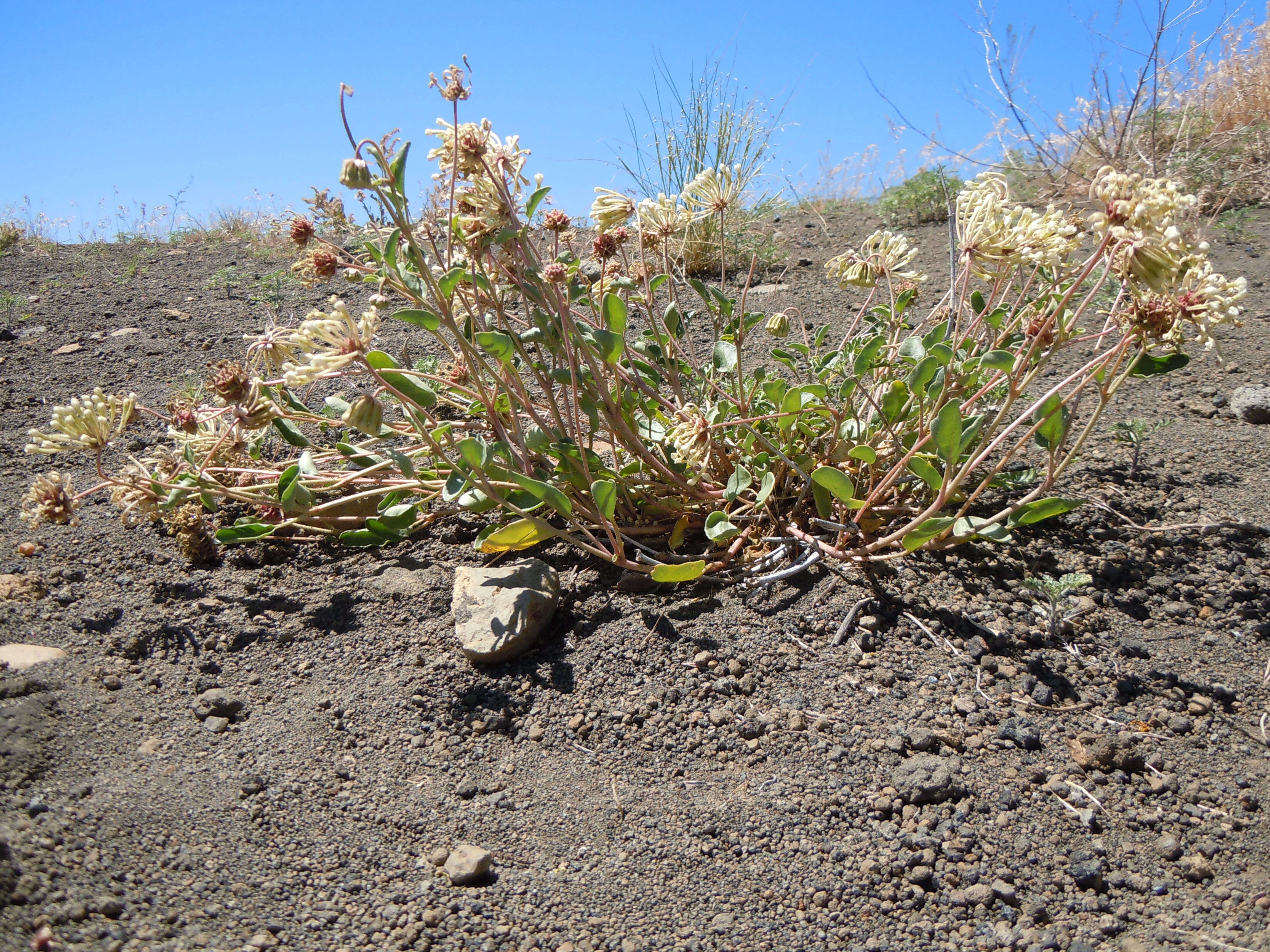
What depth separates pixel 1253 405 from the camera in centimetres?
268

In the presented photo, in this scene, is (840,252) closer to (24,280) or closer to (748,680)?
(748,680)

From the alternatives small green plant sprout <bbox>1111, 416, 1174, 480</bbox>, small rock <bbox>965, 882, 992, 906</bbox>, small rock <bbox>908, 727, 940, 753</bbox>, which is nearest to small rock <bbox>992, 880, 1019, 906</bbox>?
small rock <bbox>965, 882, 992, 906</bbox>

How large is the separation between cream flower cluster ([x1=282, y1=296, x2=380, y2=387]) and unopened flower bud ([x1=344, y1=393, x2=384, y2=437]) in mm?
79

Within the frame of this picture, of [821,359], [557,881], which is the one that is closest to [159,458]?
[557,881]

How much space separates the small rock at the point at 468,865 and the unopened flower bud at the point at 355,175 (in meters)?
1.21

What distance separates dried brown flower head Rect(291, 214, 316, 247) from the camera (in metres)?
1.90

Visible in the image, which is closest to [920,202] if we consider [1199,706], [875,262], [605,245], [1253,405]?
[1253,405]

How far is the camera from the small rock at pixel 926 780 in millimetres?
1476

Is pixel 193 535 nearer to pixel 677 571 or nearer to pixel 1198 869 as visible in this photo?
pixel 677 571

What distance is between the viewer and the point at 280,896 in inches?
52.2

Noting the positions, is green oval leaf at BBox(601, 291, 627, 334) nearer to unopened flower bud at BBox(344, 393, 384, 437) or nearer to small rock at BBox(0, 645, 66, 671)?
unopened flower bud at BBox(344, 393, 384, 437)

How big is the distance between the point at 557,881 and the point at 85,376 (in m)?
3.47

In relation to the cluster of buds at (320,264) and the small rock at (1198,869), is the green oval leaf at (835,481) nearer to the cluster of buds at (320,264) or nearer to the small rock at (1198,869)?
the small rock at (1198,869)

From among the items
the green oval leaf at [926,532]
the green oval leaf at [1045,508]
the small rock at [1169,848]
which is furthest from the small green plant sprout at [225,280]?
the small rock at [1169,848]
